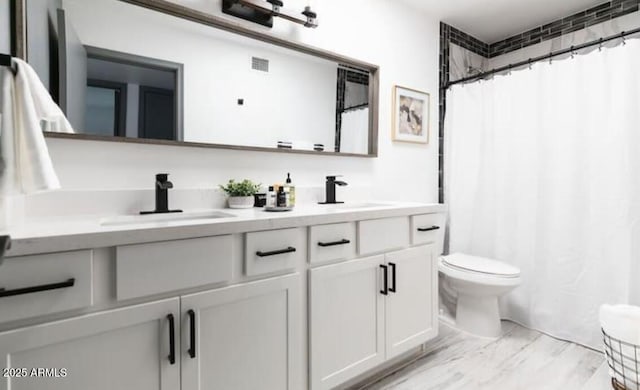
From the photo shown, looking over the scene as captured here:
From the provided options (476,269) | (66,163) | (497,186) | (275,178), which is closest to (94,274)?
(66,163)

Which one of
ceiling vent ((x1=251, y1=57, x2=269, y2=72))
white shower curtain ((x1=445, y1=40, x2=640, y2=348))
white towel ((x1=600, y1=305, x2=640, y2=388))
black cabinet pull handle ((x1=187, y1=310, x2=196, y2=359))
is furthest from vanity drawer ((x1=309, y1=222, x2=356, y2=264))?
white shower curtain ((x1=445, y1=40, x2=640, y2=348))

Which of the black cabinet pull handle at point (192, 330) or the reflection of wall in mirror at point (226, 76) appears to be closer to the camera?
the black cabinet pull handle at point (192, 330)

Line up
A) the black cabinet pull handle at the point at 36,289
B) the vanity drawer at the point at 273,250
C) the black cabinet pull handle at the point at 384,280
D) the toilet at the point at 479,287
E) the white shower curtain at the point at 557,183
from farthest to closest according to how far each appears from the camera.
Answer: the toilet at the point at 479,287, the white shower curtain at the point at 557,183, the black cabinet pull handle at the point at 384,280, the vanity drawer at the point at 273,250, the black cabinet pull handle at the point at 36,289

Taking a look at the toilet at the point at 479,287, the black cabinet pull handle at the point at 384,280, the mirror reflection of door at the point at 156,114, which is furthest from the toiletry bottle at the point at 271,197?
the toilet at the point at 479,287

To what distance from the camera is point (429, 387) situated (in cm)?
157

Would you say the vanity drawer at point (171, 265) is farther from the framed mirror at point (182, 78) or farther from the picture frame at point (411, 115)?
the picture frame at point (411, 115)

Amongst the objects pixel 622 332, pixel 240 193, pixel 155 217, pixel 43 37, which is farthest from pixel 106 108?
pixel 622 332

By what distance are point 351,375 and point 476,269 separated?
1.08m

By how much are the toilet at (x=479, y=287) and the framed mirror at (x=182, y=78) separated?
1045 millimetres

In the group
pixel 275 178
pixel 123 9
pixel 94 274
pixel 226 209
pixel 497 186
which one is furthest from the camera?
pixel 497 186

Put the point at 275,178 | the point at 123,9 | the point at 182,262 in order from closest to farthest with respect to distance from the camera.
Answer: the point at 182,262
the point at 123,9
the point at 275,178

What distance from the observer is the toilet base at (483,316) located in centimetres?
206

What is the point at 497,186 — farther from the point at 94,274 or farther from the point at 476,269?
the point at 94,274

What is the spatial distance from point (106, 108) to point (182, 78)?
356mm
